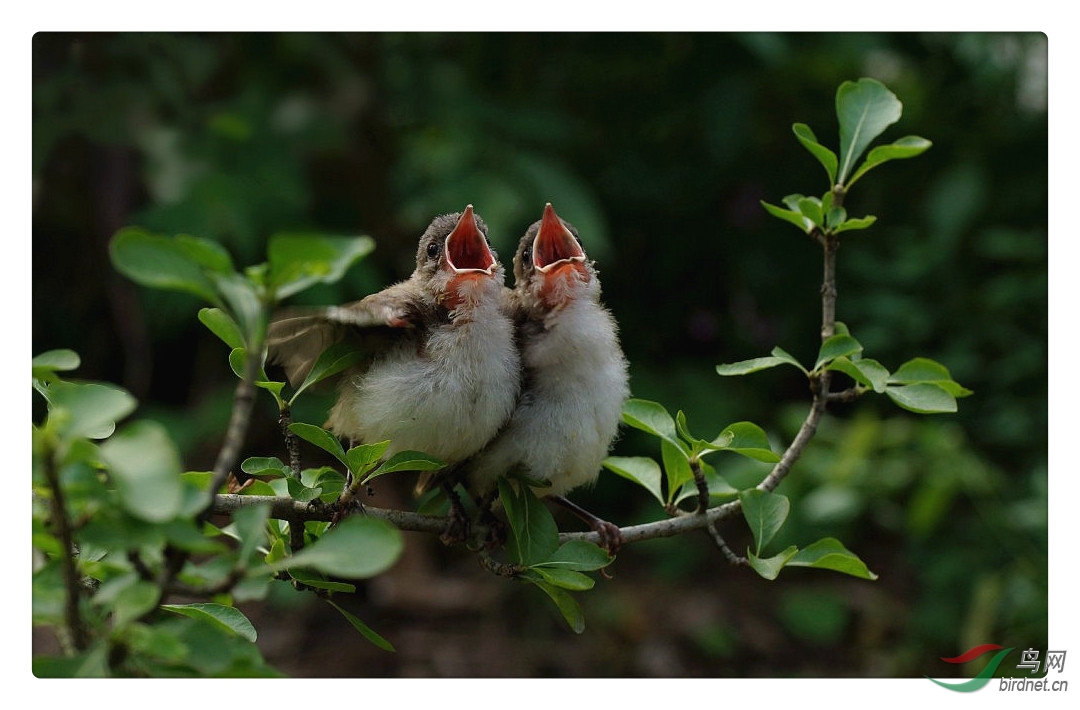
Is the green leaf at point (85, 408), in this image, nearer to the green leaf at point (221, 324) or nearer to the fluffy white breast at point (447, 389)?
the green leaf at point (221, 324)

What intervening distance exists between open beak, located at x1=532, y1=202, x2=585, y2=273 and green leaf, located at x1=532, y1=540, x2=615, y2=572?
1.56 feet

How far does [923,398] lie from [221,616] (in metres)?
0.91

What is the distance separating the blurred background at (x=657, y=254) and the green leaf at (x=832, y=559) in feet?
5.20

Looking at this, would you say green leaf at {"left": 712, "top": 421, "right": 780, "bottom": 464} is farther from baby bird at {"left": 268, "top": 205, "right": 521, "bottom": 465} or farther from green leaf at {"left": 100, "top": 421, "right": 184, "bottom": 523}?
green leaf at {"left": 100, "top": 421, "right": 184, "bottom": 523}

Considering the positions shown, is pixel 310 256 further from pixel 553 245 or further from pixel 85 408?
pixel 553 245

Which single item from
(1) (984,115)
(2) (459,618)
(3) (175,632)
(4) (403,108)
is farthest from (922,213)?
(3) (175,632)

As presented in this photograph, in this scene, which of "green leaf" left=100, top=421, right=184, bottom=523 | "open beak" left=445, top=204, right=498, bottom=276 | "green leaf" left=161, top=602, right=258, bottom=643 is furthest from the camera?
"open beak" left=445, top=204, right=498, bottom=276

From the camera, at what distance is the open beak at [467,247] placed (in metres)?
1.66

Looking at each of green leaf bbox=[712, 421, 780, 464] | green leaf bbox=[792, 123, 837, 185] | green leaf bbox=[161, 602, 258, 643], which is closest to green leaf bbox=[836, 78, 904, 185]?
green leaf bbox=[792, 123, 837, 185]

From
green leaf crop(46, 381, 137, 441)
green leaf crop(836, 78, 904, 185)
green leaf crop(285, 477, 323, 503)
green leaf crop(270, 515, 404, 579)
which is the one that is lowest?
green leaf crop(285, 477, 323, 503)

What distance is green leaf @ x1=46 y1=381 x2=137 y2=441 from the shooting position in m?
0.86

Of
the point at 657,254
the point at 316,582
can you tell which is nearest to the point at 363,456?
the point at 316,582

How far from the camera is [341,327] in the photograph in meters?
1.39

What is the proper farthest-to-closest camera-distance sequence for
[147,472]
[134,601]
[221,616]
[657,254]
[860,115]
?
[657,254] → [860,115] → [221,616] → [134,601] → [147,472]
